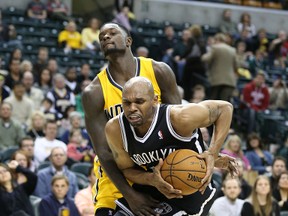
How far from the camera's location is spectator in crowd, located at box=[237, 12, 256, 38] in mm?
21712

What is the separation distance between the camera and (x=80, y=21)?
795 inches

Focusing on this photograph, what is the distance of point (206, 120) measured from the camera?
20.8 ft

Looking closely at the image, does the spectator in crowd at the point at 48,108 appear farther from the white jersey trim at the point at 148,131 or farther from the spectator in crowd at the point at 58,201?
the white jersey trim at the point at 148,131

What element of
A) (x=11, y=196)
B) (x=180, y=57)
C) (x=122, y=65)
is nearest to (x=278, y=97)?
(x=180, y=57)

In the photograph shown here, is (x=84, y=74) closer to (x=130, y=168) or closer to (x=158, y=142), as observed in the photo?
(x=130, y=168)

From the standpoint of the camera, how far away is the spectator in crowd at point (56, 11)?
19328mm

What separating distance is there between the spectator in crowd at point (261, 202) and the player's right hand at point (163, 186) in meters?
4.85

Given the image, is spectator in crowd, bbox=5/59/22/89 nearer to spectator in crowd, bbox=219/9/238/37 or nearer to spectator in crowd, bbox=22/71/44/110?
spectator in crowd, bbox=22/71/44/110

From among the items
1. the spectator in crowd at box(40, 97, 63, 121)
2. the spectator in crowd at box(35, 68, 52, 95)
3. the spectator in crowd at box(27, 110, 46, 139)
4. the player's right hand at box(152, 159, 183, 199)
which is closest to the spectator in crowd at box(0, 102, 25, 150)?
the spectator in crowd at box(27, 110, 46, 139)

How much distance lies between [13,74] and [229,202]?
5398 millimetres

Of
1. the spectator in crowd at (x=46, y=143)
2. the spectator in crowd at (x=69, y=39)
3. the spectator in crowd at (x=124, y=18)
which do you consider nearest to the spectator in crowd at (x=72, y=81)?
the spectator in crowd at (x=69, y=39)

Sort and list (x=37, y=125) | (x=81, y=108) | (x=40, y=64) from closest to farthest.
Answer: (x=37, y=125), (x=81, y=108), (x=40, y=64)

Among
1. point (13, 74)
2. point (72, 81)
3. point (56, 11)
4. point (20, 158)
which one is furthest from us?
point (56, 11)

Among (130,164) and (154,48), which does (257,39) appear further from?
(130,164)
